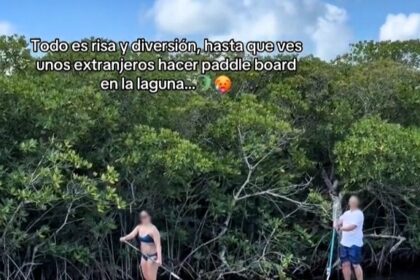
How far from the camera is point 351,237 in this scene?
9.54 meters

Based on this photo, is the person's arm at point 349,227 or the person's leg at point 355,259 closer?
the person's arm at point 349,227

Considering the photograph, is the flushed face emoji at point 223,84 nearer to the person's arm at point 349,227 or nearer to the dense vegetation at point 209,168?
the dense vegetation at point 209,168

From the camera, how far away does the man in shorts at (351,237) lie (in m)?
9.47

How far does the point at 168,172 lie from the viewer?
10570 millimetres

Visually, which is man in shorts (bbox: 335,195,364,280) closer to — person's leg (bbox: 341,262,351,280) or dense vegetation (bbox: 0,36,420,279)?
person's leg (bbox: 341,262,351,280)

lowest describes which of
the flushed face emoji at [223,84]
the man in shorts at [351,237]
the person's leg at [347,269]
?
the person's leg at [347,269]

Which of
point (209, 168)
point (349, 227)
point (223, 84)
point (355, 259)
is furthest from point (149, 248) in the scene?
point (223, 84)

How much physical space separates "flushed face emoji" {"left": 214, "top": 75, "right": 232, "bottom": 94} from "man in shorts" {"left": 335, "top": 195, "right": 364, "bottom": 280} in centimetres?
383

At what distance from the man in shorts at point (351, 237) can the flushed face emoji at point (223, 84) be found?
3.83 metres

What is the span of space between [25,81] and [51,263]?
2.83m

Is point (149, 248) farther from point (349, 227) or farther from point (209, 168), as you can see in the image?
point (349, 227)

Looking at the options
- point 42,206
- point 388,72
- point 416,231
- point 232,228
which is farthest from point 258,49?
point 42,206

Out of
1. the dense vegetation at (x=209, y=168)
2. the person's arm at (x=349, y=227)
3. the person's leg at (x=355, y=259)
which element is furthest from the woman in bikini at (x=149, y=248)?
the person's leg at (x=355, y=259)

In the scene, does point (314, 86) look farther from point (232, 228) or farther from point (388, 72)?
point (232, 228)
